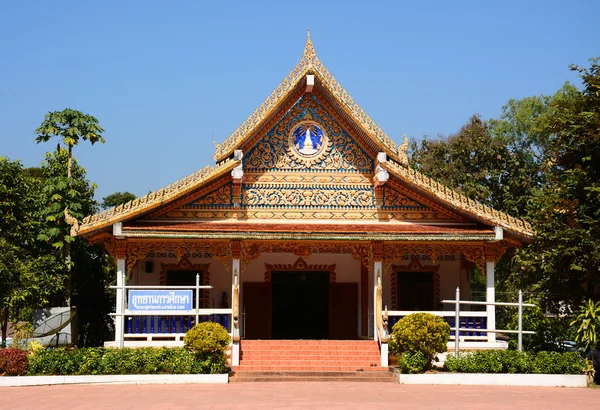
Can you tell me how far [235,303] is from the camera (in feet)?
53.6

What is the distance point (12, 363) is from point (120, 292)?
285 centimetres

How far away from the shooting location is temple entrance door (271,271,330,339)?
19719 millimetres

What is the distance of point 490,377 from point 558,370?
54.5 inches

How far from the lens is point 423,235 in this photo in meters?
16.8

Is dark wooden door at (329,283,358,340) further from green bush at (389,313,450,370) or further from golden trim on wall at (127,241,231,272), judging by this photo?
green bush at (389,313,450,370)

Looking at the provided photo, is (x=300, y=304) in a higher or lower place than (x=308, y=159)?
lower

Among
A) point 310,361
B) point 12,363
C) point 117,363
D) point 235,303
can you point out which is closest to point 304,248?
point 235,303

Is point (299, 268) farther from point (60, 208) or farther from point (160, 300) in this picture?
point (60, 208)

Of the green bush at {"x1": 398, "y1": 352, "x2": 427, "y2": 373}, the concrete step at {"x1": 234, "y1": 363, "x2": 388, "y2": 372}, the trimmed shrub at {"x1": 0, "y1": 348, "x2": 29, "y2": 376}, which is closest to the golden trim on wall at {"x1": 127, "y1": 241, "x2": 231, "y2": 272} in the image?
the concrete step at {"x1": 234, "y1": 363, "x2": 388, "y2": 372}

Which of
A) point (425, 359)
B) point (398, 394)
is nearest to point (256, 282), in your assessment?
point (425, 359)

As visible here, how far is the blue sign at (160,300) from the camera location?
16.0 m

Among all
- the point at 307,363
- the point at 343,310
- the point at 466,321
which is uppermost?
the point at 343,310

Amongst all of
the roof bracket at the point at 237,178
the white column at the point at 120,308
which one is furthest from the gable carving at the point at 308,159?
the white column at the point at 120,308

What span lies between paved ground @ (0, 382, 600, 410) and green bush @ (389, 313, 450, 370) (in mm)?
1028
